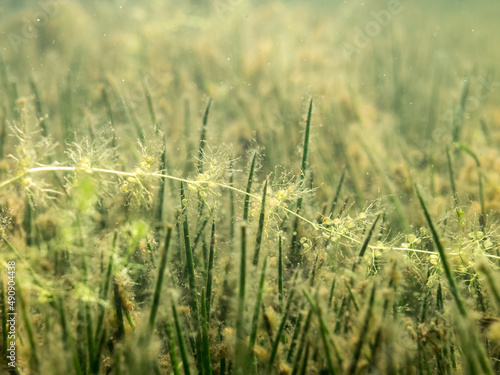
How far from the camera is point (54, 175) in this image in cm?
124

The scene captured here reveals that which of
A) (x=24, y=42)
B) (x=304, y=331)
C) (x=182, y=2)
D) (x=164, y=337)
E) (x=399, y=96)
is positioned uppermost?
(x=182, y=2)

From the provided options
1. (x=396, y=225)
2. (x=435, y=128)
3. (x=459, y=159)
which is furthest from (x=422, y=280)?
(x=435, y=128)

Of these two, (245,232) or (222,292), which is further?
(222,292)

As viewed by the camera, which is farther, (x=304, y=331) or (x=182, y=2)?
(x=182, y=2)

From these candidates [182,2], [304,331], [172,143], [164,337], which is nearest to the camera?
[304,331]

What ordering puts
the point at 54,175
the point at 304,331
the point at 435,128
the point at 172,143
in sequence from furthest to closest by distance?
1. the point at 435,128
2. the point at 172,143
3. the point at 54,175
4. the point at 304,331

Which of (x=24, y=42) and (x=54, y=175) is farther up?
(x=24, y=42)

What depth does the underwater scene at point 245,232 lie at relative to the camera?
67 centimetres

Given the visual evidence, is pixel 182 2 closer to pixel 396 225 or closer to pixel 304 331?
pixel 396 225

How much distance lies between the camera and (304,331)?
665 millimetres

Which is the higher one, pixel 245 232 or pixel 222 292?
pixel 245 232

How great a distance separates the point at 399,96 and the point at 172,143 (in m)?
2.25

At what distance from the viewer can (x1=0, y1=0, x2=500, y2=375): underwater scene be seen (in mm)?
673

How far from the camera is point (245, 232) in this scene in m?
0.59
